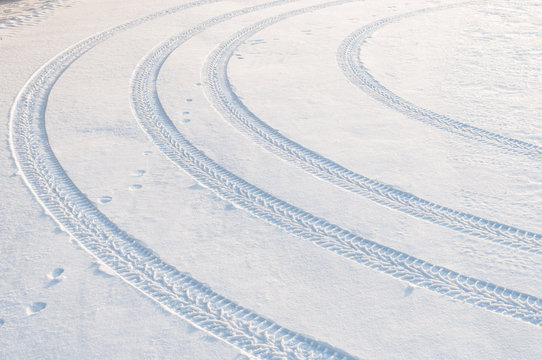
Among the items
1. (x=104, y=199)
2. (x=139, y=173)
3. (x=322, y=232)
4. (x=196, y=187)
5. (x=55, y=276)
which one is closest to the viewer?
(x=55, y=276)

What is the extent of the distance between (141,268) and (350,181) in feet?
4.87

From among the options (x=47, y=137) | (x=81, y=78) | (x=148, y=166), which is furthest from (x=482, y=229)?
(x=81, y=78)

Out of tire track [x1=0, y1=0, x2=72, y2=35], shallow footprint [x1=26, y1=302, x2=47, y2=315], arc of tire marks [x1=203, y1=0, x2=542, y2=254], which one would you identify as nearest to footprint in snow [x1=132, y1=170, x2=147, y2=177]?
arc of tire marks [x1=203, y1=0, x2=542, y2=254]

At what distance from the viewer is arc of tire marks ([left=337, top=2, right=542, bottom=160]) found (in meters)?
4.41

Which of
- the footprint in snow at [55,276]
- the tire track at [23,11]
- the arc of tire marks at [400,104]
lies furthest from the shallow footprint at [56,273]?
the tire track at [23,11]

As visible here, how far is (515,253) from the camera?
10.8 ft

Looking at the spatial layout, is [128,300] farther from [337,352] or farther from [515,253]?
[515,253]

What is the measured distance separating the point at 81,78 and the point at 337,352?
393cm

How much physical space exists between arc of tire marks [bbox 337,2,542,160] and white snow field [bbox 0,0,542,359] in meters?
0.03

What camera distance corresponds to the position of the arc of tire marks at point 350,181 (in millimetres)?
3447

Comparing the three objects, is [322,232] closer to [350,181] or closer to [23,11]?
[350,181]

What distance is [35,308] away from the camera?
293cm

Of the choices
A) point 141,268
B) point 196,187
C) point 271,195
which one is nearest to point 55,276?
point 141,268

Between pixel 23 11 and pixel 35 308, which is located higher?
pixel 23 11
